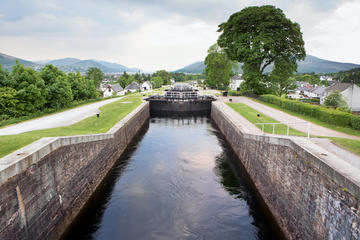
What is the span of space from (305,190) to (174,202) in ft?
23.5

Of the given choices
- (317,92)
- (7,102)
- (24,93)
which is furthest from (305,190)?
(317,92)

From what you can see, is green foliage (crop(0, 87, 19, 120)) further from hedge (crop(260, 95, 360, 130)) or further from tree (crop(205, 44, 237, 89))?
tree (crop(205, 44, 237, 89))

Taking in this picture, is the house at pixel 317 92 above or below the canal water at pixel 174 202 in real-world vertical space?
above

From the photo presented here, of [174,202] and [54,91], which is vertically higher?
[54,91]

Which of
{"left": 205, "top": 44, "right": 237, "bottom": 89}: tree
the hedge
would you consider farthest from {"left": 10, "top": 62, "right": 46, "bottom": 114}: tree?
{"left": 205, "top": 44, "right": 237, "bottom": 89}: tree

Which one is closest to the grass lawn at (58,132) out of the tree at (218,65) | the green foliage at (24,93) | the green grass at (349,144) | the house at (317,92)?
the green foliage at (24,93)

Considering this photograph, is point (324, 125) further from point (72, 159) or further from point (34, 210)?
point (34, 210)

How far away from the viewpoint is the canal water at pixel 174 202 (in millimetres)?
10555

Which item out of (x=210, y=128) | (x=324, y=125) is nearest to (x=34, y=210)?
(x=324, y=125)

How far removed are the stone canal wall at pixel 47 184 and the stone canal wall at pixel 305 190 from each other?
34.6 ft

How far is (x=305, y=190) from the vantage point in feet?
28.8

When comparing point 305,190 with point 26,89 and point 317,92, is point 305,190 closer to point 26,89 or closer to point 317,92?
point 26,89

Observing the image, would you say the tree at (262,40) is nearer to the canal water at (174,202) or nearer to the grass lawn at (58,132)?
the canal water at (174,202)

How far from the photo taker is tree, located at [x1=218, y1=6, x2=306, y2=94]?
113 feet
